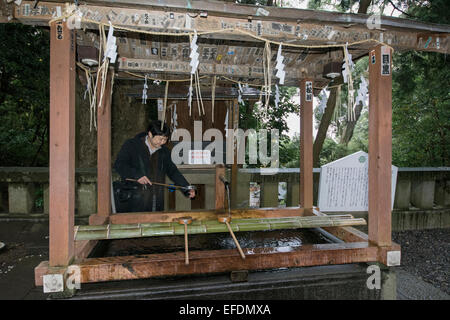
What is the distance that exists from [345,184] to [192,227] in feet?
11.1

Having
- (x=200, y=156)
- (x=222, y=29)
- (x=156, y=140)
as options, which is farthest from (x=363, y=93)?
(x=200, y=156)

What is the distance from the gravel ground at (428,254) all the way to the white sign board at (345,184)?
115cm

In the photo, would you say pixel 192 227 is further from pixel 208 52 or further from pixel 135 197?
pixel 208 52

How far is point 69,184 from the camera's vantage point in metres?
2.28

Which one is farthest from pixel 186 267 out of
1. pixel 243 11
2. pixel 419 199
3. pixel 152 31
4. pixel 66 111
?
pixel 419 199

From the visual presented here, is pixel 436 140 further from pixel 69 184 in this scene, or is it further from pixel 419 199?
pixel 69 184

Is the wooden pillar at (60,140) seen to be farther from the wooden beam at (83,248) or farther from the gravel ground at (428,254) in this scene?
the gravel ground at (428,254)

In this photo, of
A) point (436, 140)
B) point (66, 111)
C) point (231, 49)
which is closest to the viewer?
point (66, 111)

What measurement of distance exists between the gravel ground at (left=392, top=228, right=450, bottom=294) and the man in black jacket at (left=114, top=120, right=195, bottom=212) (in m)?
3.84

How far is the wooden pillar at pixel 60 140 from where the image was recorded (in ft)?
7.36

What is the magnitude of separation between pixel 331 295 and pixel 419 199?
4.79m

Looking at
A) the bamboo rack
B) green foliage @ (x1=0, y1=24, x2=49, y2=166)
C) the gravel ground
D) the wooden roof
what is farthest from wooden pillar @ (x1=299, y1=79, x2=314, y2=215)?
green foliage @ (x1=0, y1=24, x2=49, y2=166)

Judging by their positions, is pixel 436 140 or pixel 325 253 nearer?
pixel 325 253

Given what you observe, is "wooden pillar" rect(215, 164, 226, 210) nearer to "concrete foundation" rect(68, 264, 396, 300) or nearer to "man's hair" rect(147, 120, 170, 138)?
"man's hair" rect(147, 120, 170, 138)
